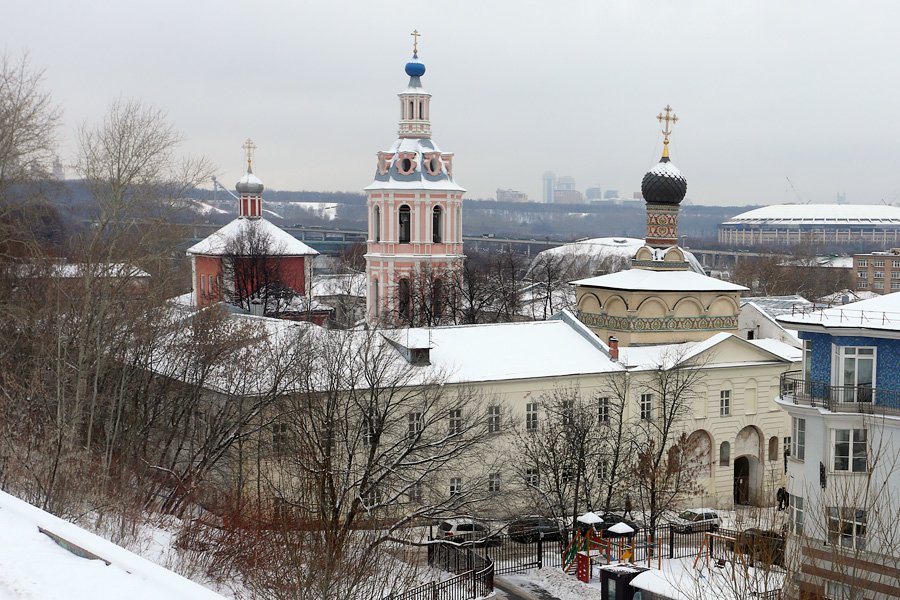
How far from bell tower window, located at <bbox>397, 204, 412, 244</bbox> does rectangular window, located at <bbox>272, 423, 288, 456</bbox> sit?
908 inches

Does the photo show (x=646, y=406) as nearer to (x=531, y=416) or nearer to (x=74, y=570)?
(x=531, y=416)

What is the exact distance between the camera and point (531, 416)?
1054 inches

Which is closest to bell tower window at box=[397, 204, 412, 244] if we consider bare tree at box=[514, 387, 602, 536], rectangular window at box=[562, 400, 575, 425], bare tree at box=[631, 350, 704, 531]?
bare tree at box=[631, 350, 704, 531]

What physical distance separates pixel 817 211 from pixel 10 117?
628 feet

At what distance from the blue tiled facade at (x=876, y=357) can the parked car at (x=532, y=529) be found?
314 inches

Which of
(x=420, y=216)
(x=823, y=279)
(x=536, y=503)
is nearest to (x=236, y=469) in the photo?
(x=536, y=503)

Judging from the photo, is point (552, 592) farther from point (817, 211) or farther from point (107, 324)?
point (817, 211)

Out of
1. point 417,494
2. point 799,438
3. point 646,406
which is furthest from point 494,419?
point 799,438

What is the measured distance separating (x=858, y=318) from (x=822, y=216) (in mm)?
186070

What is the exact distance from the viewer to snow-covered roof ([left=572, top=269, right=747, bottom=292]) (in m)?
31.2

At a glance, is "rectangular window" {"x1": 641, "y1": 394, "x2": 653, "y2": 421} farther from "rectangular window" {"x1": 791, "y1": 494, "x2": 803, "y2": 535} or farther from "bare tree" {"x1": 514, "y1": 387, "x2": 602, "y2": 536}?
"rectangular window" {"x1": 791, "y1": 494, "x2": 803, "y2": 535}

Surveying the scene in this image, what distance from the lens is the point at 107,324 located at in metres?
21.9

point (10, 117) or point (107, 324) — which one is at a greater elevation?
point (10, 117)

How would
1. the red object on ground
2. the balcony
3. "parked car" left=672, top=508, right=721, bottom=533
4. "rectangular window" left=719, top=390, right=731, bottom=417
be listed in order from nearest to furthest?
the balcony → the red object on ground → "parked car" left=672, top=508, right=721, bottom=533 → "rectangular window" left=719, top=390, right=731, bottom=417
